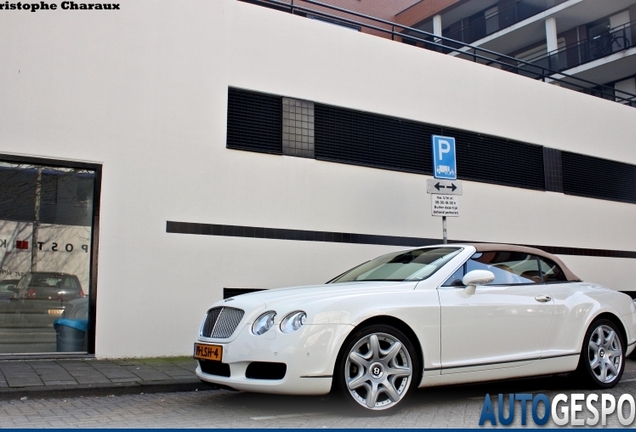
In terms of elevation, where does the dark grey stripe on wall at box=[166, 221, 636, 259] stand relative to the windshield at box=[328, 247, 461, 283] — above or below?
above

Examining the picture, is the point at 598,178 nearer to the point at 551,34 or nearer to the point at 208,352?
the point at 551,34

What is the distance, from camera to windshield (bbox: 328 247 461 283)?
6113 millimetres

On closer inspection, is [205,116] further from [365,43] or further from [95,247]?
[365,43]

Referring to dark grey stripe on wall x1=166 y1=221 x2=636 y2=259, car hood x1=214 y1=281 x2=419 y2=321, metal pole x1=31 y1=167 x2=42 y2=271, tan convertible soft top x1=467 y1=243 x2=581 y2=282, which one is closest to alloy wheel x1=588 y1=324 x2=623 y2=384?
tan convertible soft top x1=467 y1=243 x2=581 y2=282

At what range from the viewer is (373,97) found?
467 inches

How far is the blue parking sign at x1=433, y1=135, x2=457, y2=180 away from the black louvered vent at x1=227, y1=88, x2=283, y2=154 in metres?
2.57

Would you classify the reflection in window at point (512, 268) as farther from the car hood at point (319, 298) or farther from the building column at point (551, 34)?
the building column at point (551, 34)

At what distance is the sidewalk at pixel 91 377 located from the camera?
21.5 ft

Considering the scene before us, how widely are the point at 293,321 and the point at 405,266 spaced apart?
167 cm

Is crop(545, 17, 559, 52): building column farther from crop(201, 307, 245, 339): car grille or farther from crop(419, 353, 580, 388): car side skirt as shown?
crop(201, 307, 245, 339): car grille

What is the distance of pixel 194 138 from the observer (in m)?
9.86

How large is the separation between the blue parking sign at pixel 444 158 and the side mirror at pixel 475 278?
4151mm

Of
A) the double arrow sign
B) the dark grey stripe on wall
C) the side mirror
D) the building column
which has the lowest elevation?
the side mirror

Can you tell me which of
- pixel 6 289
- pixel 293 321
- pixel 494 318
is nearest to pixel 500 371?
pixel 494 318
